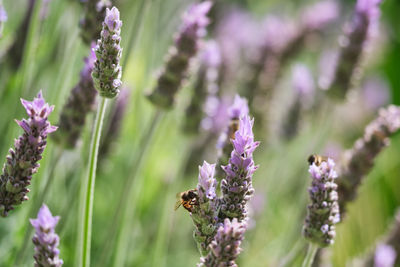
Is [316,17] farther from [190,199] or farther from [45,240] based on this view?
[45,240]

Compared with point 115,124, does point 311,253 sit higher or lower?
lower

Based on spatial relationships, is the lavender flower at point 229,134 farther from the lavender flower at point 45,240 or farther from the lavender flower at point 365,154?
the lavender flower at point 45,240

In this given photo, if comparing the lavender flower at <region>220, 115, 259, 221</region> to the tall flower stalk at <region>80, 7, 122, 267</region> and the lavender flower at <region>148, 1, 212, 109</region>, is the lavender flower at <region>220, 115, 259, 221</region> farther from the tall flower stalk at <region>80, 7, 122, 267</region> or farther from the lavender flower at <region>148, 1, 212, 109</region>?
the lavender flower at <region>148, 1, 212, 109</region>

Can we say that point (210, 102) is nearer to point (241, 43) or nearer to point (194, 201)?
point (194, 201)

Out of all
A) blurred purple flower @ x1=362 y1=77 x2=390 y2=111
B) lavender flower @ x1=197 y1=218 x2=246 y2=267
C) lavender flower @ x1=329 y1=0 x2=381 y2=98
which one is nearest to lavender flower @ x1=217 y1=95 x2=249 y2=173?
lavender flower @ x1=197 y1=218 x2=246 y2=267

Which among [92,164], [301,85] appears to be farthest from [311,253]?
[301,85]

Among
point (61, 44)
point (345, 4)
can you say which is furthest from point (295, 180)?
point (345, 4)

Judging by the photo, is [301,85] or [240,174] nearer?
[240,174]
